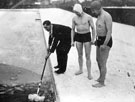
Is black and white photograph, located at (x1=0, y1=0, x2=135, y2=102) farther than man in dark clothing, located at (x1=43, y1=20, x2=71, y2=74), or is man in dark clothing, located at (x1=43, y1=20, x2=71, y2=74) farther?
man in dark clothing, located at (x1=43, y1=20, x2=71, y2=74)

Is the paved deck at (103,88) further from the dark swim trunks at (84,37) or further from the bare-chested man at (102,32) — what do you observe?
the dark swim trunks at (84,37)

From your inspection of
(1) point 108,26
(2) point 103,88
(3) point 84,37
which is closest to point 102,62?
(2) point 103,88

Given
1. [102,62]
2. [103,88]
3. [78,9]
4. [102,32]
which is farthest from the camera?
[78,9]

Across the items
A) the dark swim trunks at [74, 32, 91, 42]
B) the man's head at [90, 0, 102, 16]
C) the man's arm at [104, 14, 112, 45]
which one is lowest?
the dark swim trunks at [74, 32, 91, 42]

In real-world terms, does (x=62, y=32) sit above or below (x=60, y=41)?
above

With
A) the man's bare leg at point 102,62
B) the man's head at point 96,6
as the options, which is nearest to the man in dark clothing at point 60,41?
the man's bare leg at point 102,62

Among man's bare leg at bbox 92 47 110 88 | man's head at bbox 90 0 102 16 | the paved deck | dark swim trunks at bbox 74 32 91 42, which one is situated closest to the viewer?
the paved deck

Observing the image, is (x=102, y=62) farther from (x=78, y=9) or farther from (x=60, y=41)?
(x=60, y=41)

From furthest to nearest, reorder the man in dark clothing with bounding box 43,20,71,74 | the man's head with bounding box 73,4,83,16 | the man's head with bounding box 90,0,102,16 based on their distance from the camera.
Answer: the man in dark clothing with bounding box 43,20,71,74
the man's head with bounding box 73,4,83,16
the man's head with bounding box 90,0,102,16

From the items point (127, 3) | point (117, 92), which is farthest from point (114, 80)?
point (127, 3)

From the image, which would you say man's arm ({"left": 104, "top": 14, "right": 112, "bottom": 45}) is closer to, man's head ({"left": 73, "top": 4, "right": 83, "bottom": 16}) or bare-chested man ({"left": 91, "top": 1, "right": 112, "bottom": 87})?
bare-chested man ({"left": 91, "top": 1, "right": 112, "bottom": 87})

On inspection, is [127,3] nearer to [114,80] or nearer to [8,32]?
[8,32]

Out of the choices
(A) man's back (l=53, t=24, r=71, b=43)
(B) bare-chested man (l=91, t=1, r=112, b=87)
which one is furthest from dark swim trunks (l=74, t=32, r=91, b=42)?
(B) bare-chested man (l=91, t=1, r=112, b=87)

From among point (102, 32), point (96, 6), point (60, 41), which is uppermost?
point (96, 6)
